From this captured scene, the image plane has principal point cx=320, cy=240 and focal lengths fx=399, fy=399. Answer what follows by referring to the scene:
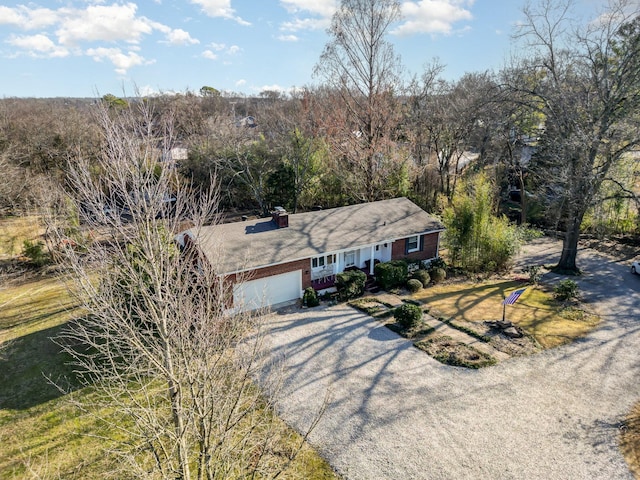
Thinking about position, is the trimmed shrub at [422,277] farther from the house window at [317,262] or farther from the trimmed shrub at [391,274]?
the house window at [317,262]

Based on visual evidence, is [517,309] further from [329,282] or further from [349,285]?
[329,282]

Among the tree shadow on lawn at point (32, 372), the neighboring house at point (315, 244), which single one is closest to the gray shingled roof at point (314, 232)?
the neighboring house at point (315, 244)

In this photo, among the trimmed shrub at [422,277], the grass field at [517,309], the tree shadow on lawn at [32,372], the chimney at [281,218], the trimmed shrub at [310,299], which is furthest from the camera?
the trimmed shrub at [422,277]

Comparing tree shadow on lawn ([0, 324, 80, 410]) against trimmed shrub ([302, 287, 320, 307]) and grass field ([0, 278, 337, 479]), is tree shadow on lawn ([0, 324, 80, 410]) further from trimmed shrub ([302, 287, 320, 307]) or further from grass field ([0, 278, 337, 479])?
trimmed shrub ([302, 287, 320, 307])

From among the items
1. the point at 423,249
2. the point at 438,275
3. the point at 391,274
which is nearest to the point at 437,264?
the point at 423,249

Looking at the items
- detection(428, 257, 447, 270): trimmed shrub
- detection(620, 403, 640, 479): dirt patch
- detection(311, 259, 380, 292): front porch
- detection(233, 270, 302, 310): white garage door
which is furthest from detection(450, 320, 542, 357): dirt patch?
detection(233, 270, 302, 310): white garage door


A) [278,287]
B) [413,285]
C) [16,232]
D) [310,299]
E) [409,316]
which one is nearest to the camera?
[409,316]
